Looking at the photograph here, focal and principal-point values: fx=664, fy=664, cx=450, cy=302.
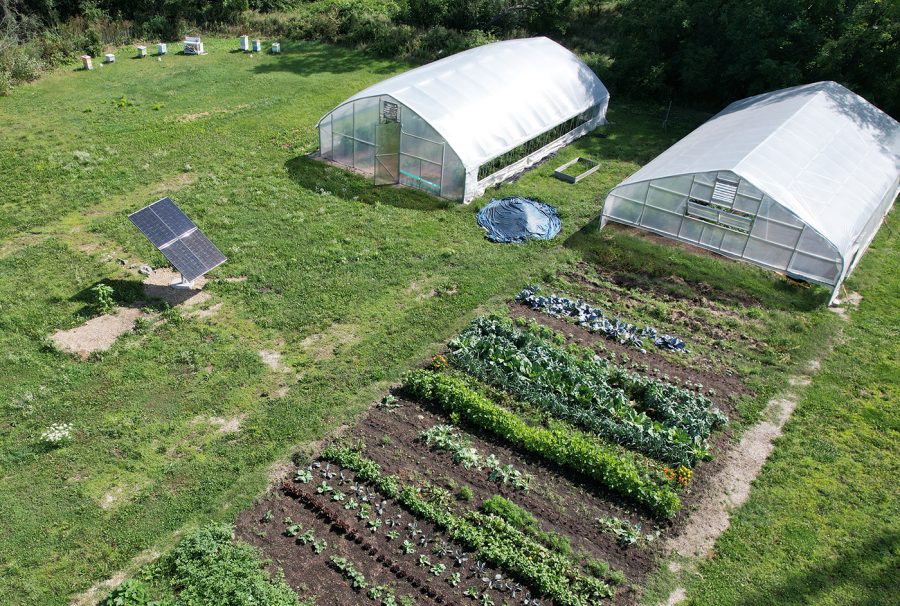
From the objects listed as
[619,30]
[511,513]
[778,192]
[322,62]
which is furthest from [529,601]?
[322,62]

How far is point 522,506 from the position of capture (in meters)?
13.8

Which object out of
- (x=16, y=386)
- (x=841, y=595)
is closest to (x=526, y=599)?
(x=841, y=595)

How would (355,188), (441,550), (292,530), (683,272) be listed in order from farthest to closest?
(355,188) → (683,272) → (292,530) → (441,550)

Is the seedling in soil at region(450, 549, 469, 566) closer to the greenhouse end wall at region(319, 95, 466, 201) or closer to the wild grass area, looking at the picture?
the wild grass area

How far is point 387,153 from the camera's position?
25375 millimetres

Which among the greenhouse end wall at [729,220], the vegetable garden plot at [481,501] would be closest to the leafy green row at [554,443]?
the vegetable garden plot at [481,501]

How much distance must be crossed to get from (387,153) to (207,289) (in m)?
9.13

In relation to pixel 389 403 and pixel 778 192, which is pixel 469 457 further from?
pixel 778 192

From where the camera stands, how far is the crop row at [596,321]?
1848cm

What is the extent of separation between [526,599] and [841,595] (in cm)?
590

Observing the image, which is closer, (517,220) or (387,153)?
(517,220)

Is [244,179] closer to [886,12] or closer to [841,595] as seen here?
[841,595]

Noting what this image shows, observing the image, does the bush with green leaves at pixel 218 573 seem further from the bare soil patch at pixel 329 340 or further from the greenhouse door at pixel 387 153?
the greenhouse door at pixel 387 153

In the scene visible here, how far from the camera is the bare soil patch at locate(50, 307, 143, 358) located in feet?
56.7
